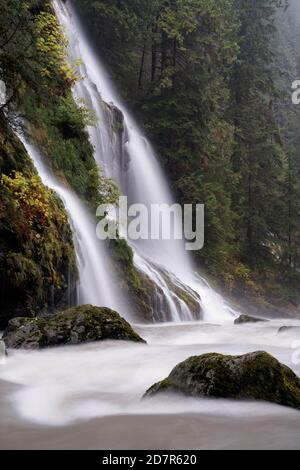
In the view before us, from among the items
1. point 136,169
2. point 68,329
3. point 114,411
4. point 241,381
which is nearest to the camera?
point 114,411

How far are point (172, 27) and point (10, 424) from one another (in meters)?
24.6

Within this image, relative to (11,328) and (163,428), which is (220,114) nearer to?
(11,328)

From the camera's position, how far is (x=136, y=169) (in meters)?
21.6

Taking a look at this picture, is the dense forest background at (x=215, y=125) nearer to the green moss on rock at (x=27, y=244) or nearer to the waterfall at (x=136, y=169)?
the waterfall at (x=136, y=169)

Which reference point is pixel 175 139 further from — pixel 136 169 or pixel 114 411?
pixel 114 411

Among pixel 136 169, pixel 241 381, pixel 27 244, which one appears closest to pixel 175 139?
pixel 136 169

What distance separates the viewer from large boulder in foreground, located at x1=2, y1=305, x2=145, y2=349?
7.33 meters

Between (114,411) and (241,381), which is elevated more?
(241,381)

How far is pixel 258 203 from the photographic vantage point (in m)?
29.2

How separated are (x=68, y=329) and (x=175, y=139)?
1826cm

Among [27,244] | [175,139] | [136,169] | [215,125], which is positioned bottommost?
[27,244]

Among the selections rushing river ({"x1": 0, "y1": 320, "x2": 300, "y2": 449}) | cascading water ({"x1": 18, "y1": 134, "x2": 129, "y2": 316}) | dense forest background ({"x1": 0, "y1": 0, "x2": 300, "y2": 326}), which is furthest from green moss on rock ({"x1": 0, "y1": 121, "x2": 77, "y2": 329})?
rushing river ({"x1": 0, "y1": 320, "x2": 300, "y2": 449})

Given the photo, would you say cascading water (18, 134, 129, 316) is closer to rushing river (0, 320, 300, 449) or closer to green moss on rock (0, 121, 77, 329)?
green moss on rock (0, 121, 77, 329)

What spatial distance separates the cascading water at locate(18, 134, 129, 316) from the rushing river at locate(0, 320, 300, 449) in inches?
178
